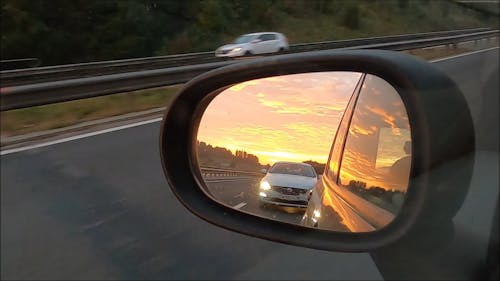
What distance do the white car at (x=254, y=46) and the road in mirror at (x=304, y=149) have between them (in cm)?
2158

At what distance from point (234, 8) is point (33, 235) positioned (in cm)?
3834

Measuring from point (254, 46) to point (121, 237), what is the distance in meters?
20.8

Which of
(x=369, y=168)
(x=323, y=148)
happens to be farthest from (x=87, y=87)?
(x=369, y=168)

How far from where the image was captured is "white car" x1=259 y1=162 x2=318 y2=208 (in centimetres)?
210

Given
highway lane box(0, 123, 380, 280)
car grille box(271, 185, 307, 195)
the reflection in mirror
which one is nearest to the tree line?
highway lane box(0, 123, 380, 280)

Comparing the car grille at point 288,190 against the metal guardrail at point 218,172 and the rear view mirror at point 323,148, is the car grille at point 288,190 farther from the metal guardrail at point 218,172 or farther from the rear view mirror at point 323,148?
the metal guardrail at point 218,172

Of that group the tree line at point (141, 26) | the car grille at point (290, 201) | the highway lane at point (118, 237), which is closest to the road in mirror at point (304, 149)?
the car grille at point (290, 201)

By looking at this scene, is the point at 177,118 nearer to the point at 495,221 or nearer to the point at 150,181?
the point at 495,221

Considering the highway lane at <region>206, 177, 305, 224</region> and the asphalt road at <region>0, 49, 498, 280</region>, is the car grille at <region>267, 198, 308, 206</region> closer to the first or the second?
the highway lane at <region>206, 177, 305, 224</region>

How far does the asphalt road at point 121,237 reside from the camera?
4.25 metres

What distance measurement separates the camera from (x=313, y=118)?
7.31ft

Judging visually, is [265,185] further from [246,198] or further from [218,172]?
[218,172]

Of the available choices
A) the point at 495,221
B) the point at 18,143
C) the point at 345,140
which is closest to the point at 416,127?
the point at 495,221

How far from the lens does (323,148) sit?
2.24m
